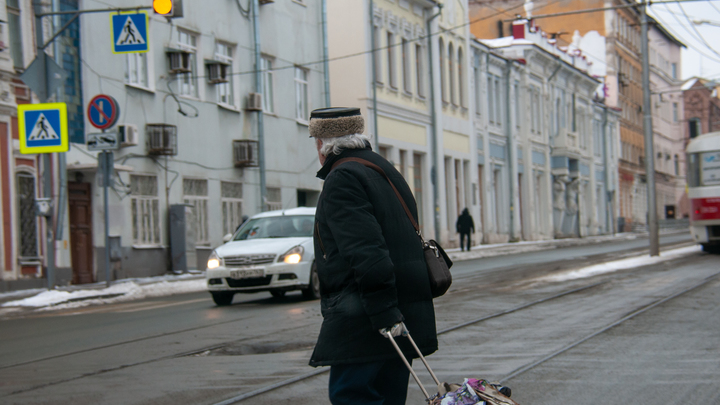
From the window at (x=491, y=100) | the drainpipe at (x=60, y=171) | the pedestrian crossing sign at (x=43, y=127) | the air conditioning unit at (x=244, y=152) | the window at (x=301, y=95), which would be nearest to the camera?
the pedestrian crossing sign at (x=43, y=127)

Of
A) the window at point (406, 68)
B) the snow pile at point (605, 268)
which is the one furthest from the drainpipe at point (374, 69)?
the snow pile at point (605, 268)

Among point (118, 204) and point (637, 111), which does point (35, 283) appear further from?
point (637, 111)

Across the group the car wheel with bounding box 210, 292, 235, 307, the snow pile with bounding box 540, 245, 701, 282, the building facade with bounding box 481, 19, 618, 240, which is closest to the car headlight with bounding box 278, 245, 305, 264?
the car wheel with bounding box 210, 292, 235, 307

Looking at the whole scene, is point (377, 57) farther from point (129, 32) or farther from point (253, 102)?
point (129, 32)

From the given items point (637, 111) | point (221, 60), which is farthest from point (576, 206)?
point (221, 60)

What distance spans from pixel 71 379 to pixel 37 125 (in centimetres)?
1034

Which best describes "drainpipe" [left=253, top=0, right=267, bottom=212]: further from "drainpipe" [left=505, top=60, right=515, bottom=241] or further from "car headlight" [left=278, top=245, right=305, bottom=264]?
"drainpipe" [left=505, top=60, right=515, bottom=241]

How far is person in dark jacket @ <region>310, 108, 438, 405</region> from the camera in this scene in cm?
376

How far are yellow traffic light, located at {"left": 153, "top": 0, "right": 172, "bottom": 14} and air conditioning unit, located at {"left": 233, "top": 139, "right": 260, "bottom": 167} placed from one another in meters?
12.8

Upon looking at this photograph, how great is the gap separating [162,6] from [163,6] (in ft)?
0.07

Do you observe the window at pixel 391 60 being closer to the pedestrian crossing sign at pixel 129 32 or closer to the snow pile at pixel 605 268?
the snow pile at pixel 605 268

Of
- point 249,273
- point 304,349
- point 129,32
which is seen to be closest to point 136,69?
point 129,32

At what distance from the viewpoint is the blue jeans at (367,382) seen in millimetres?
3904

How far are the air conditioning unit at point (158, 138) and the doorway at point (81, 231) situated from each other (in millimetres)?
1999
